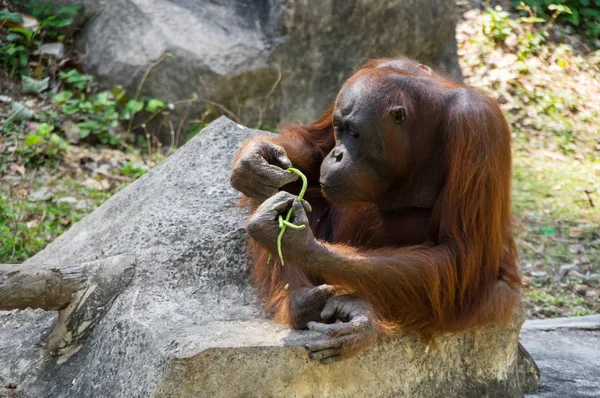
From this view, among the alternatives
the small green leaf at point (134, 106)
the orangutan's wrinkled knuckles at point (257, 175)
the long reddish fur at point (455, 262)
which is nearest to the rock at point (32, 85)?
the small green leaf at point (134, 106)

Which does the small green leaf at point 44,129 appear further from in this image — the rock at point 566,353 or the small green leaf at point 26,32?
the rock at point 566,353

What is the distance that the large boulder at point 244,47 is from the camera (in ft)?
19.6

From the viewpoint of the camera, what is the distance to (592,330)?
4.30 meters

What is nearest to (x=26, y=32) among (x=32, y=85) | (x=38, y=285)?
(x=32, y=85)

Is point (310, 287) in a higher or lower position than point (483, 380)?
higher

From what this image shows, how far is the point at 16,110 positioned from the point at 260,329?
3474mm

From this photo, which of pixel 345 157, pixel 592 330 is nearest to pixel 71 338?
pixel 345 157

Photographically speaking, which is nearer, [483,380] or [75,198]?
[483,380]

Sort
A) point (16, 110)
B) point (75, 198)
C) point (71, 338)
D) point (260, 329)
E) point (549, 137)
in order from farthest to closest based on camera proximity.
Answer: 1. point (549, 137)
2. point (16, 110)
3. point (75, 198)
4. point (71, 338)
5. point (260, 329)

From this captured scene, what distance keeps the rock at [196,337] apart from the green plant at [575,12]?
5.49 m

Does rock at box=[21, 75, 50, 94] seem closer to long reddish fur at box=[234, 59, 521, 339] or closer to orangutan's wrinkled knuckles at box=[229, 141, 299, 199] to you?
orangutan's wrinkled knuckles at box=[229, 141, 299, 199]

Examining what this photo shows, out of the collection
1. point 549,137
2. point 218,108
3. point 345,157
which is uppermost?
point 345,157

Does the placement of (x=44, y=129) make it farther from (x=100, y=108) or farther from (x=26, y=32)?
(x=26, y=32)

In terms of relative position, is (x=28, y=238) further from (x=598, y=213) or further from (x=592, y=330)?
(x=598, y=213)
